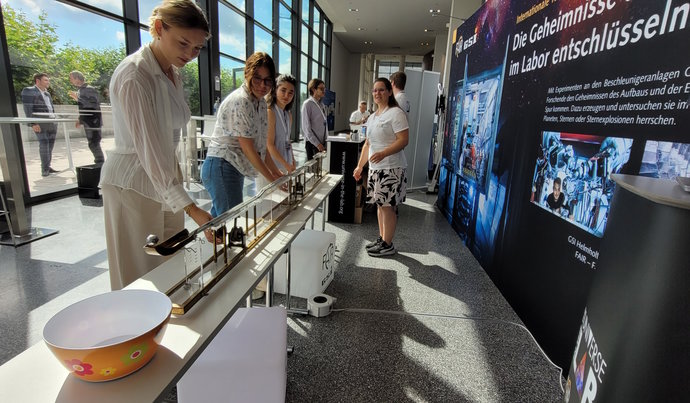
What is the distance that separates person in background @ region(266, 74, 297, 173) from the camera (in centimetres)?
238

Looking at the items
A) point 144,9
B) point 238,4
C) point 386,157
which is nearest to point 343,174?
point 386,157

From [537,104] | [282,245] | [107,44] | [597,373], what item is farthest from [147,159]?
[107,44]

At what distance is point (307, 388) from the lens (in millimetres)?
1589

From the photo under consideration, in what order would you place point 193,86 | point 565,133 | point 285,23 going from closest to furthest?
point 565,133 → point 193,86 → point 285,23

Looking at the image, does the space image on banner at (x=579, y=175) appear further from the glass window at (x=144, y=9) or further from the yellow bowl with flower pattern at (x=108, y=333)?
the glass window at (x=144, y=9)

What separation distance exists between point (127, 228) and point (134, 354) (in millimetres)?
676

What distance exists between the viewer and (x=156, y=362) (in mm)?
727

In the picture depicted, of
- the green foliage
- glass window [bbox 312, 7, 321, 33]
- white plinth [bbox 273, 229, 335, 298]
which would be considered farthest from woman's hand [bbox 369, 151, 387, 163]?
glass window [bbox 312, 7, 321, 33]

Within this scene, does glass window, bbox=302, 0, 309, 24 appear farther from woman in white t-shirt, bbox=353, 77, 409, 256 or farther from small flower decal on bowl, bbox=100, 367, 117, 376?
Result: small flower decal on bowl, bbox=100, 367, 117, 376

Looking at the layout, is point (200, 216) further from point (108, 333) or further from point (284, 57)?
point (284, 57)

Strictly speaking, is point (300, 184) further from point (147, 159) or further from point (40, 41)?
point (40, 41)

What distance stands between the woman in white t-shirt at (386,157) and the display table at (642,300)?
6.77ft

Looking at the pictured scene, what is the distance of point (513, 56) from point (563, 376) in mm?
2046

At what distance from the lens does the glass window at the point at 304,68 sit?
11.2 metres
